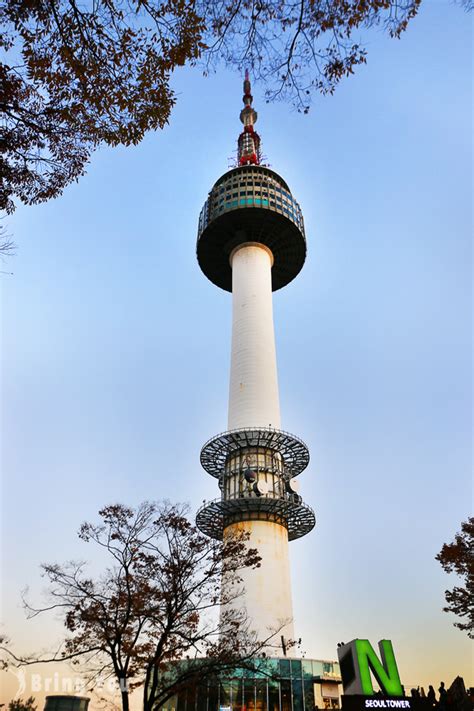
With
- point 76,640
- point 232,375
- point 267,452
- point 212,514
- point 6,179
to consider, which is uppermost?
point 232,375

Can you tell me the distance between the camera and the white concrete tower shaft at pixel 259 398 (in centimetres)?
4875

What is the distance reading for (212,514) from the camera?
56.0m

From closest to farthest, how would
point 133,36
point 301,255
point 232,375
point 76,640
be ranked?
point 133,36 < point 76,640 < point 232,375 < point 301,255

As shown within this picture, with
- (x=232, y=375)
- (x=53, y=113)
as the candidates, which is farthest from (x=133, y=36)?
(x=232, y=375)

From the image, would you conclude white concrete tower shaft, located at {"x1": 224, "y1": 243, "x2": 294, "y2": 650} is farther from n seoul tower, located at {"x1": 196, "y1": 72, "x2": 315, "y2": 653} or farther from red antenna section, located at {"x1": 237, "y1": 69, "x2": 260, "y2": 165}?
red antenna section, located at {"x1": 237, "y1": 69, "x2": 260, "y2": 165}

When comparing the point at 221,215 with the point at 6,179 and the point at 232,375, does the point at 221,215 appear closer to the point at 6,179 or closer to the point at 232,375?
the point at 232,375

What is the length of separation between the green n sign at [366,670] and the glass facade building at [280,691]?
1110 centimetres

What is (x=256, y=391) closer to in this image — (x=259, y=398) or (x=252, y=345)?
(x=259, y=398)

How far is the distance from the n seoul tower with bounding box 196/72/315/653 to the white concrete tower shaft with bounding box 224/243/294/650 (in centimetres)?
9

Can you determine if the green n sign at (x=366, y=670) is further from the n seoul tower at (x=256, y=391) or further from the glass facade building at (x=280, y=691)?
the glass facade building at (x=280, y=691)

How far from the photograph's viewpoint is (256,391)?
61000 millimetres

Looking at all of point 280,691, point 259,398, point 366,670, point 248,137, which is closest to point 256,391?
point 259,398

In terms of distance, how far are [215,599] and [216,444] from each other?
31.3m

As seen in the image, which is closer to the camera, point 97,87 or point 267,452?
point 97,87
